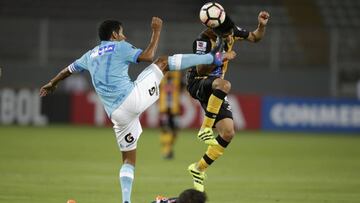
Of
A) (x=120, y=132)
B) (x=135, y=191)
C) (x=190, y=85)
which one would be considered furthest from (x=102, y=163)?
(x=120, y=132)

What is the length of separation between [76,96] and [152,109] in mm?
2535

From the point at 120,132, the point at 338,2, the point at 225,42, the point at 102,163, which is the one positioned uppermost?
the point at 338,2

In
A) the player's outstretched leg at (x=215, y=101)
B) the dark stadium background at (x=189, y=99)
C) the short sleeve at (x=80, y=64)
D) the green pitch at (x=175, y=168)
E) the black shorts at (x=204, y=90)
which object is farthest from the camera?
→ the dark stadium background at (x=189, y=99)

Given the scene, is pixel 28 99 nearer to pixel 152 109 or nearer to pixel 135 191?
pixel 152 109

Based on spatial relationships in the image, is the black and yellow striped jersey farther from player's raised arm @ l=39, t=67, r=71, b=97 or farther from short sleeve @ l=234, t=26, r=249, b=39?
player's raised arm @ l=39, t=67, r=71, b=97

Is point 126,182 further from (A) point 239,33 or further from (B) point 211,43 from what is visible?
(A) point 239,33

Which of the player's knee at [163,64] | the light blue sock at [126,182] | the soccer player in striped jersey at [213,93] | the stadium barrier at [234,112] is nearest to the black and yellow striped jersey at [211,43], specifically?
the soccer player in striped jersey at [213,93]

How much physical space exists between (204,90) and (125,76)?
1.97 m

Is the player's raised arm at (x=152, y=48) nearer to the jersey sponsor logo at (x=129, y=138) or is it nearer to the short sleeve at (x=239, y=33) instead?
the jersey sponsor logo at (x=129, y=138)

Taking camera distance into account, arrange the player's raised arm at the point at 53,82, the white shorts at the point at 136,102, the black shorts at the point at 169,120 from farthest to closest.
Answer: the black shorts at the point at 169,120
the player's raised arm at the point at 53,82
the white shorts at the point at 136,102

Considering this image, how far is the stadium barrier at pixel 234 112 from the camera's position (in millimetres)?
26500

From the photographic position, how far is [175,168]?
16.5m

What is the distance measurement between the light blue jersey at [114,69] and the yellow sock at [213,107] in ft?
5.61

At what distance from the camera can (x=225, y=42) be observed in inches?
442
